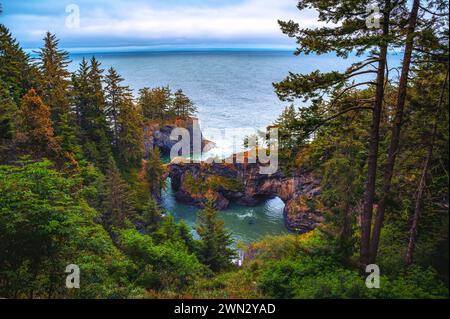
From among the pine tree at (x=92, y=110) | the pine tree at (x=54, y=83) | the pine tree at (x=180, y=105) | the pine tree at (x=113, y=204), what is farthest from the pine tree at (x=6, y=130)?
the pine tree at (x=180, y=105)

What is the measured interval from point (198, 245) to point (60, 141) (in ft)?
55.1

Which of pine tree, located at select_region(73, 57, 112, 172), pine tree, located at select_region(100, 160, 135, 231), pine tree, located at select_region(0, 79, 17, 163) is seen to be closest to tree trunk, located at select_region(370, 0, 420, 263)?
pine tree, located at select_region(100, 160, 135, 231)

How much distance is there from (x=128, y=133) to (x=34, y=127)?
63.6ft

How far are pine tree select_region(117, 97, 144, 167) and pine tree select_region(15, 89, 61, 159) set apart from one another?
702 inches

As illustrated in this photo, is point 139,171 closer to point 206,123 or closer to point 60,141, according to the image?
point 60,141

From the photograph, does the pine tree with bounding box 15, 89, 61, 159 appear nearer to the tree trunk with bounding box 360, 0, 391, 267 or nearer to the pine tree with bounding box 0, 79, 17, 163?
the pine tree with bounding box 0, 79, 17, 163

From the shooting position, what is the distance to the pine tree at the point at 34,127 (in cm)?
2816

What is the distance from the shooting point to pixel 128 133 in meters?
47.9

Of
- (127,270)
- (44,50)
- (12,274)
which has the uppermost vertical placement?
(44,50)

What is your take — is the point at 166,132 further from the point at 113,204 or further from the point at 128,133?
the point at 113,204

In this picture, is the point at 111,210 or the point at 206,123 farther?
the point at 206,123

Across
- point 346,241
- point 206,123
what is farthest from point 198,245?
point 206,123

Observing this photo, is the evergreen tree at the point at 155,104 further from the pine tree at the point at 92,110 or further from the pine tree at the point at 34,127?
the pine tree at the point at 34,127
